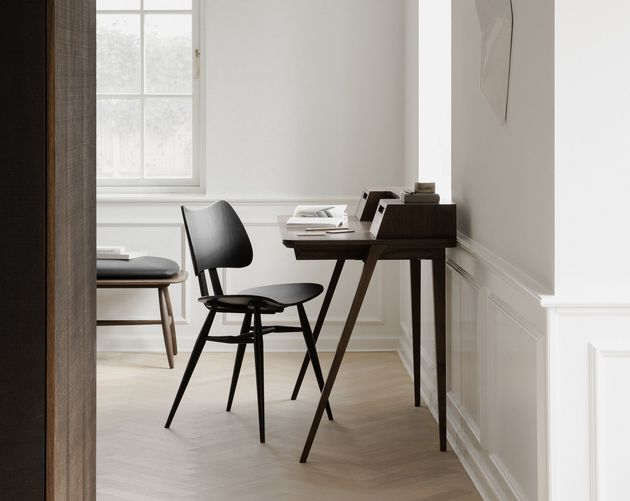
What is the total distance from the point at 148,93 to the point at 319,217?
2.14 metres

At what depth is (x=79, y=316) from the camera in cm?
204

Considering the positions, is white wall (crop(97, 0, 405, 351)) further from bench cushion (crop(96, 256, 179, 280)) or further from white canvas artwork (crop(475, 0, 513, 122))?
white canvas artwork (crop(475, 0, 513, 122))

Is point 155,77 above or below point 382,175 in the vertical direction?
above

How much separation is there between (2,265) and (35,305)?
102 mm

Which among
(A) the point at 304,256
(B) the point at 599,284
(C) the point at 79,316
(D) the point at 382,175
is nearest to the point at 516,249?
(B) the point at 599,284

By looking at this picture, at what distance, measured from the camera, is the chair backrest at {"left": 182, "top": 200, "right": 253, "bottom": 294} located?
423cm

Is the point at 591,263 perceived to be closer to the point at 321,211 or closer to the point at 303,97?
the point at 321,211

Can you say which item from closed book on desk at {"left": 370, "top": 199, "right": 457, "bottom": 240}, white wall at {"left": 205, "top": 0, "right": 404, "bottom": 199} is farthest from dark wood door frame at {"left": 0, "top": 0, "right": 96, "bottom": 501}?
white wall at {"left": 205, "top": 0, "right": 404, "bottom": 199}

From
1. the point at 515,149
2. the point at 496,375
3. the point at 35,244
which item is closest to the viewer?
the point at 35,244

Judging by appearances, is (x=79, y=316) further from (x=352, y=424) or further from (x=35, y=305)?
(x=352, y=424)

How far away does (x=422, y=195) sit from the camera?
3.77 metres

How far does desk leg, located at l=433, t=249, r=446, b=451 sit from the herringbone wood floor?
6.2 inches

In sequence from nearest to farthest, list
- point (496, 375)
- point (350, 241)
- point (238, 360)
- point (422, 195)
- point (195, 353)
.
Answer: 1. point (496, 375)
2. point (350, 241)
3. point (422, 195)
4. point (195, 353)
5. point (238, 360)

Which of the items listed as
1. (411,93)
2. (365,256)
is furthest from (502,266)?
(411,93)
